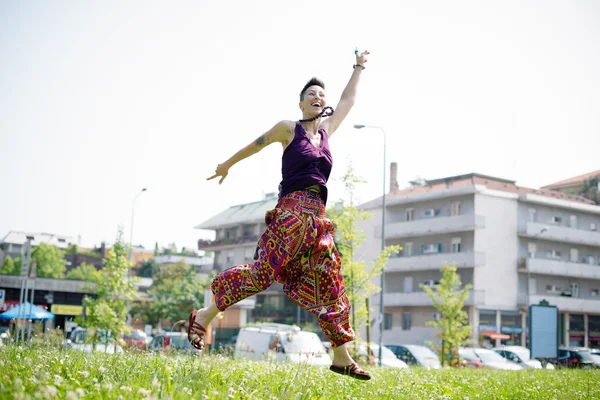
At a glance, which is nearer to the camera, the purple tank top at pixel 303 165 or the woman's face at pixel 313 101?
the purple tank top at pixel 303 165

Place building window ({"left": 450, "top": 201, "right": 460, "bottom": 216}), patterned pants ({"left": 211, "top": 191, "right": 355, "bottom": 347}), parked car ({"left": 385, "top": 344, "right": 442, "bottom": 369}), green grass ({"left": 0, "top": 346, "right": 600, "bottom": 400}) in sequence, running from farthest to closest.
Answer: building window ({"left": 450, "top": 201, "right": 460, "bottom": 216}) < parked car ({"left": 385, "top": 344, "right": 442, "bottom": 369}) < patterned pants ({"left": 211, "top": 191, "right": 355, "bottom": 347}) < green grass ({"left": 0, "top": 346, "right": 600, "bottom": 400})

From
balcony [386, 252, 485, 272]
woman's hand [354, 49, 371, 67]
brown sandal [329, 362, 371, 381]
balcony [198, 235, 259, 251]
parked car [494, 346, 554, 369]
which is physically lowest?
parked car [494, 346, 554, 369]

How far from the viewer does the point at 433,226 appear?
59.0m

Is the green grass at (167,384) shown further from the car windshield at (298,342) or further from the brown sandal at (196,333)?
the car windshield at (298,342)

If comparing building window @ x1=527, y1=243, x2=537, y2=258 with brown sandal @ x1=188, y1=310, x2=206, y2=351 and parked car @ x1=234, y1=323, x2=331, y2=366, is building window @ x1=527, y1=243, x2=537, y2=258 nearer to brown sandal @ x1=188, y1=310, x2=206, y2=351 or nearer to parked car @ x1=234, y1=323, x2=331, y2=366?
parked car @ x1=234, y1=323, x2=331, y2=366

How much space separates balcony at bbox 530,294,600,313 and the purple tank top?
182 ft

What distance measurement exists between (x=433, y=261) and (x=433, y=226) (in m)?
3.23

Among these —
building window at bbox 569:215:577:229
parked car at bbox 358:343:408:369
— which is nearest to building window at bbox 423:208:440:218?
building window at bbox 569:215:577:229

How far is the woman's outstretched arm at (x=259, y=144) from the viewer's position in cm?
552

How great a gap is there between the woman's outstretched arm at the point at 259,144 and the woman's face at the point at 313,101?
27 cm

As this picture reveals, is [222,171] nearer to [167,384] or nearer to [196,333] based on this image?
[196,333]

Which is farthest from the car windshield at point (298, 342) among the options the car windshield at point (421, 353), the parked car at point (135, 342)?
the car windshield at point (421, 353)

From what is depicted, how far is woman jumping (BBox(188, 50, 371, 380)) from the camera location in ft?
17.0

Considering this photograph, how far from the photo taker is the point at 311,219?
522 centimetres
